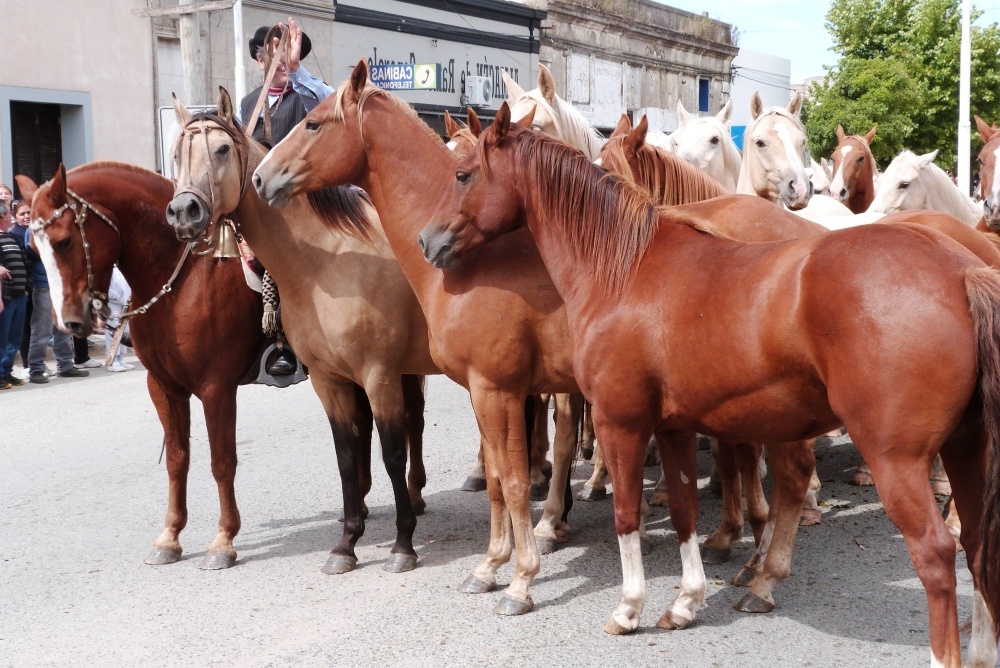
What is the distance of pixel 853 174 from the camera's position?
836 cm

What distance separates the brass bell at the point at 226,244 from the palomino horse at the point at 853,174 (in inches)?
202

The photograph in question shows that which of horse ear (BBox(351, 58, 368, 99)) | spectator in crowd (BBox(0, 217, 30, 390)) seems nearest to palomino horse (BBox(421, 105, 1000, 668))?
horse ear (BBox(351, 58, 368, 99))

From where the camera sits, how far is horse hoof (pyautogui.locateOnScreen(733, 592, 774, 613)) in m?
4.47

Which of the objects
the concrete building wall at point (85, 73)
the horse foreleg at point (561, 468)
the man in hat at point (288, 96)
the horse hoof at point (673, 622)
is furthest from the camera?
the concrete building wall at point (85, 73)

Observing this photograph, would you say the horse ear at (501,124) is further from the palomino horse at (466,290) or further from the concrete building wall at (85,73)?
the concrete building wall at (85,73)

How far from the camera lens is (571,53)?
26.0 m

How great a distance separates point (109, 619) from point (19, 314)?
8.01 m

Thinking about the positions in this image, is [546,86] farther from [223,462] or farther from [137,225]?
[223,462]

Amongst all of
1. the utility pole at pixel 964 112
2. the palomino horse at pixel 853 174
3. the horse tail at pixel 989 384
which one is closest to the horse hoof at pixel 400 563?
the horse tail at pixel 989 384

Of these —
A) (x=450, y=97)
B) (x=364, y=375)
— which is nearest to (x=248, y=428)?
(x=364, y=375)

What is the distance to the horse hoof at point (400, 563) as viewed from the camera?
5258 millimetres

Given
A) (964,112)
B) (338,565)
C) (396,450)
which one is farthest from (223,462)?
(964,112)

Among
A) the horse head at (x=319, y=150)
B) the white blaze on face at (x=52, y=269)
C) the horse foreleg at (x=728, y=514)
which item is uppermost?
the horse head at (x=319, y=150)

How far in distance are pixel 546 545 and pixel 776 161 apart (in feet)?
10.9
